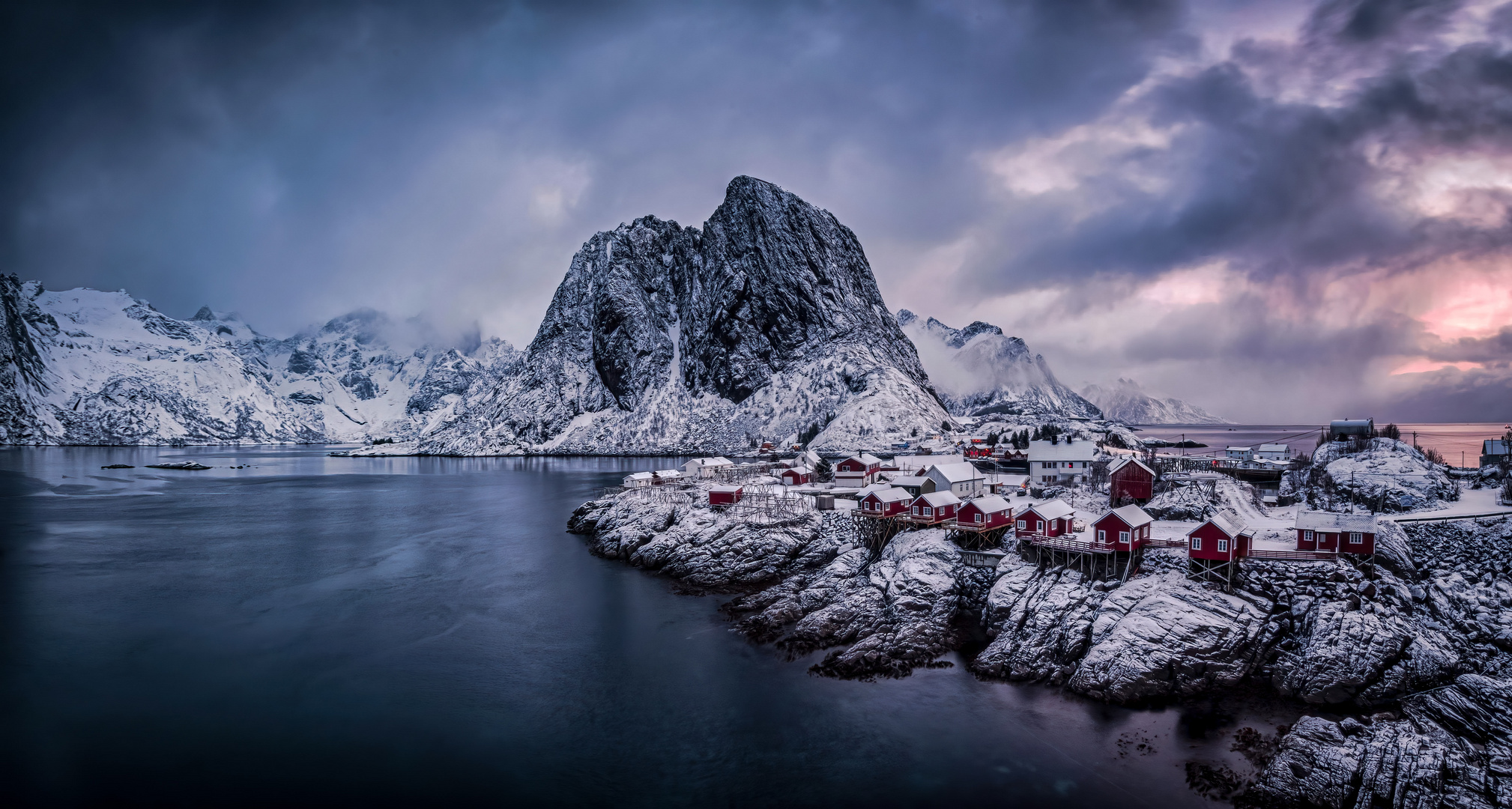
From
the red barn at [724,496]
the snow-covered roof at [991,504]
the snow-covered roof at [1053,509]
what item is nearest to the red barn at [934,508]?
the snow-covered roof at [991,504]

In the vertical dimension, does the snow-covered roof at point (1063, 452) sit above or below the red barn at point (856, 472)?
above

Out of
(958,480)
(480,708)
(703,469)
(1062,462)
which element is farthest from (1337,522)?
(703,469)

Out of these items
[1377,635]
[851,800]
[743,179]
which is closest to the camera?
[851,800]

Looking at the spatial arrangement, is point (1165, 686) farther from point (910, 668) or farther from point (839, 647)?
point (839, 647)

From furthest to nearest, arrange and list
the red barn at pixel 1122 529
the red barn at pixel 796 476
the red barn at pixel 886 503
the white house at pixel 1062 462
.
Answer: the red barn at pixel 796 476 < the white house at pixel 1062 462 < the red barn at pixel 886 503 < the red barn at pixel 1122 529

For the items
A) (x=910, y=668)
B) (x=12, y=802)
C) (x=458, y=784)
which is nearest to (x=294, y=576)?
(x=12, y=802)

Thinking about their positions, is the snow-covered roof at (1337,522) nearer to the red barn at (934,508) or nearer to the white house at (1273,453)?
the red barn at (934,508)

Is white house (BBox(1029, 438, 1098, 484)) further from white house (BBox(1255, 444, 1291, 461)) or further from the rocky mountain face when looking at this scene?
the rocky mountain face
